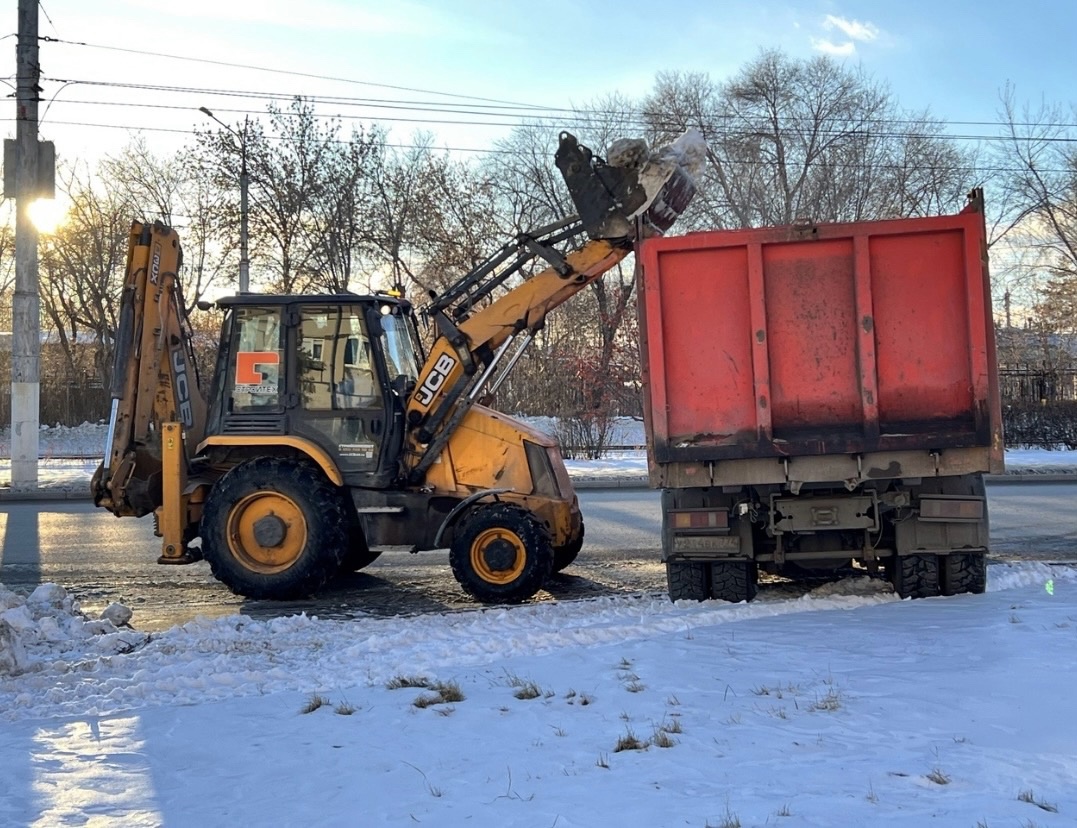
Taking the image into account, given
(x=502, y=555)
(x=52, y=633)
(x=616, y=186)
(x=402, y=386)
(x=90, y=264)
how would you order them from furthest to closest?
1. (x=90, y=264)
2. (x=402, y=386)
3. (x=616, y=186)
4. (x=502, y=555)
5. (x=52, y=633)

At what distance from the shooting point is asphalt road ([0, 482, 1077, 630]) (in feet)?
28.0

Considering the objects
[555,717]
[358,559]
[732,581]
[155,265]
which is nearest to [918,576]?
[732,581]

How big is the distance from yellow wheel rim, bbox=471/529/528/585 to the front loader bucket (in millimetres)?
2633

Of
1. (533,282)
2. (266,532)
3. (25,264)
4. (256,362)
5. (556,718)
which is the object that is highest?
(25,264)

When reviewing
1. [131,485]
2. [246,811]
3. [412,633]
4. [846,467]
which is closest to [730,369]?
[846,467]

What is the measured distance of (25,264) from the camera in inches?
719

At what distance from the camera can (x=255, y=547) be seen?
8.77 meters

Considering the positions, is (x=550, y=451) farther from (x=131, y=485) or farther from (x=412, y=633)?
(x=131, y=485)

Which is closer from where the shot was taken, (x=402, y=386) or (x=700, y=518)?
(x=700, y=518)

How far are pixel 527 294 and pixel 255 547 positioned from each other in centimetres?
318

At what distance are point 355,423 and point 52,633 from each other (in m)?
2.93

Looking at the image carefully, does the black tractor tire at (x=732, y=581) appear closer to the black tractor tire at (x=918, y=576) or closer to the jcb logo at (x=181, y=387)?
the black tractor tire at (x=918, y=576)

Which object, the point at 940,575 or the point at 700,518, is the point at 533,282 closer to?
the point at 700,518

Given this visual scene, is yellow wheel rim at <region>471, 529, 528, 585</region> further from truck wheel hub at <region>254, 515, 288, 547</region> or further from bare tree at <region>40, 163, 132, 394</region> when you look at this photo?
bare tree at <region>40, 163, 132, 394</region>
